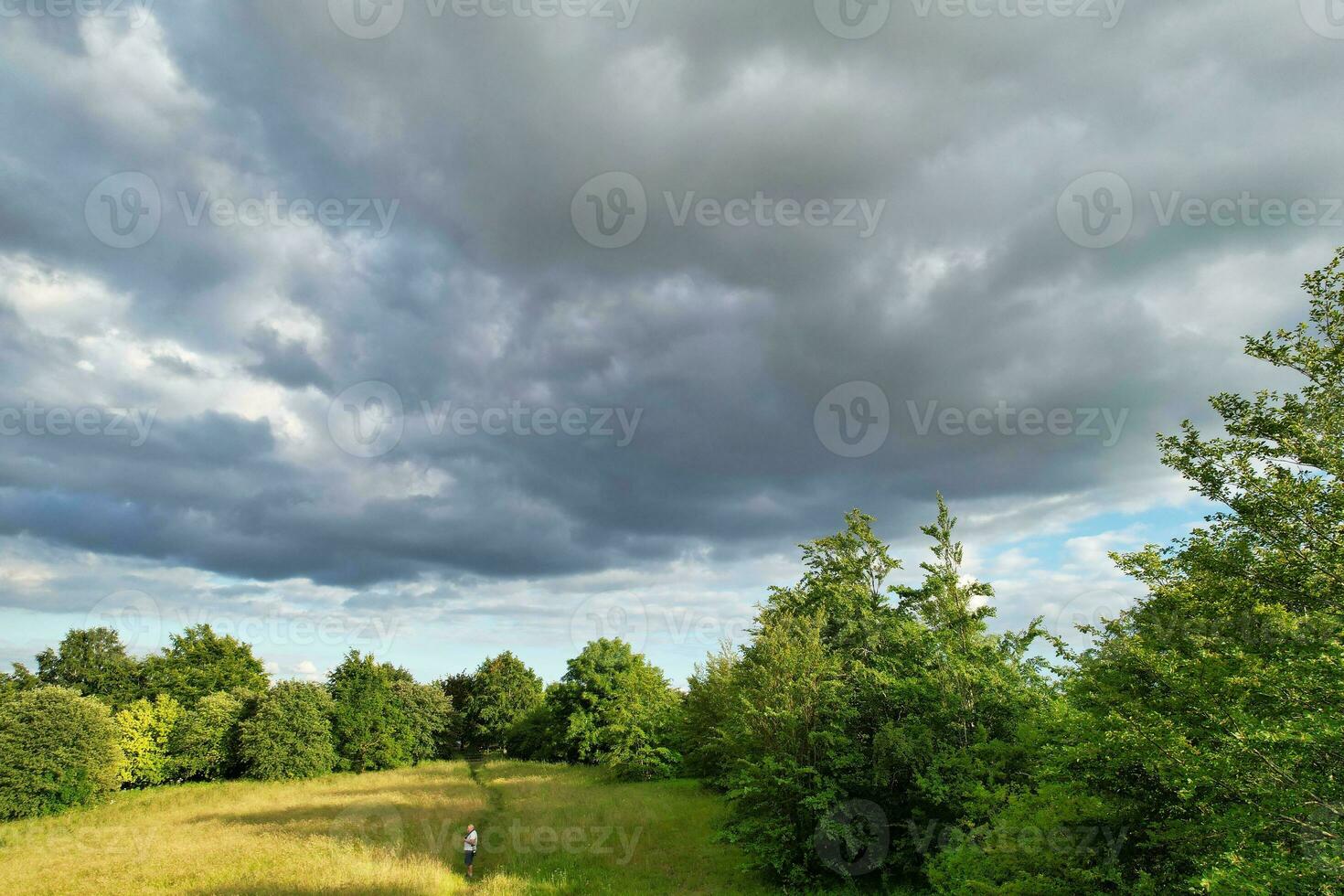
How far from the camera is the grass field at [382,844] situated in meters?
22.0

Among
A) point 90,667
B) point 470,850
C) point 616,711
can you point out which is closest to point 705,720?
point 616,711

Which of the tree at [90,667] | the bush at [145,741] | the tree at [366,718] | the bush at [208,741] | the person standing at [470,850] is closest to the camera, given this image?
the person standing at [470,850]

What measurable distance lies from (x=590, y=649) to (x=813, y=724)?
45.2 m

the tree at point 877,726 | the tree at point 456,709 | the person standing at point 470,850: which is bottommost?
the tree at point 456,709

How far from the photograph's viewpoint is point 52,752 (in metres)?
41.8

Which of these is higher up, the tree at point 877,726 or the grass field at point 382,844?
the tree at point 877,726

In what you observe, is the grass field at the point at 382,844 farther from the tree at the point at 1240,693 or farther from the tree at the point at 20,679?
the tree at the point at 20,679

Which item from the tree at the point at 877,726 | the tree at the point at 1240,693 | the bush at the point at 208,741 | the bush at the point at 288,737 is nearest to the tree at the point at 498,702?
the bush at the point at 288,737

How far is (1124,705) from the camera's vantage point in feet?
41.5

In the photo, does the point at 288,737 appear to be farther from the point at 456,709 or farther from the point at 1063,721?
the point at 1063,721

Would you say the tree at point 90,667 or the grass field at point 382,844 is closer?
the grass field at point 382,844

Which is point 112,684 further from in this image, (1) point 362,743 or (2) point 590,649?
(2) point 590,649

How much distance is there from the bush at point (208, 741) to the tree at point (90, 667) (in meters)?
17.2

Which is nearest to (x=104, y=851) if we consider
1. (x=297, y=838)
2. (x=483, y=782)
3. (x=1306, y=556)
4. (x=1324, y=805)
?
(x=297, y=838)
